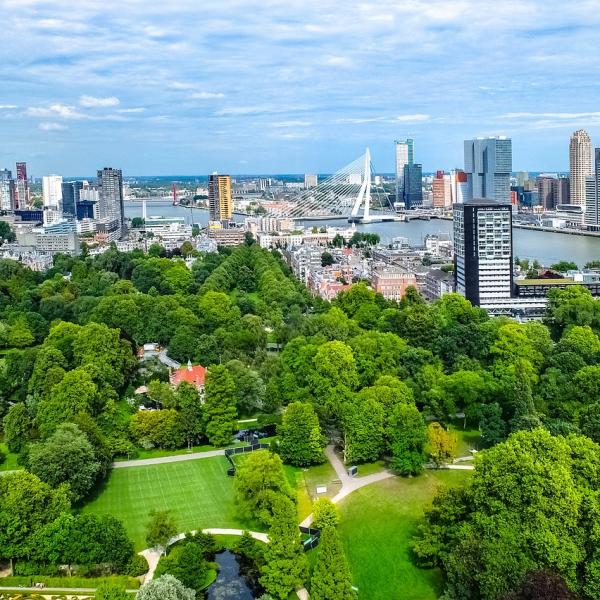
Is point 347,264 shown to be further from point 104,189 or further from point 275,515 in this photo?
point 104,189

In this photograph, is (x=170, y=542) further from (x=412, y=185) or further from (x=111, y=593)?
(x=412, y=185)

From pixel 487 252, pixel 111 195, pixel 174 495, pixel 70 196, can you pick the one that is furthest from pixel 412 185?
pixel 174 495

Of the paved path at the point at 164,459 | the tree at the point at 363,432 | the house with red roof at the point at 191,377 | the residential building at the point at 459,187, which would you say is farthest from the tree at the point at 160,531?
the residential building at the point at 459,187

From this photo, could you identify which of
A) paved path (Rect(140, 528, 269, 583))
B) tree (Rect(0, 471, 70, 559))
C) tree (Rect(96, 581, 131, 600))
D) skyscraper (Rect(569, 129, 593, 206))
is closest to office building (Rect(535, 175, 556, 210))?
skyscraper (Rect(569, 129, 593, 206))

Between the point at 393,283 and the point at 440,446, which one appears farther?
the point at 393,283

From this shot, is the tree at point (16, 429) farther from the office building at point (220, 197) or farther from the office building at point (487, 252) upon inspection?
the office building at point (220, 197)

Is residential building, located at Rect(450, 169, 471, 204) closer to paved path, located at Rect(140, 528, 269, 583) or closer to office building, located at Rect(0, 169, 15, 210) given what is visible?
office building, located at Rect(0, 169, 15, 210)
